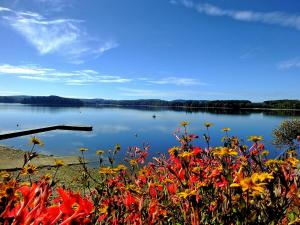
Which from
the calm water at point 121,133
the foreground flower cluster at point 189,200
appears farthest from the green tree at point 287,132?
the foreground flower cluster at point 189,200

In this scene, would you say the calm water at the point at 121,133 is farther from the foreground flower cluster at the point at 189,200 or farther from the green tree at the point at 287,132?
the green tree at the point at 287,132

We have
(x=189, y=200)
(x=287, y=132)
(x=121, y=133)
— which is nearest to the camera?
(x=189, y=200)

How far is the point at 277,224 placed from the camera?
186cm

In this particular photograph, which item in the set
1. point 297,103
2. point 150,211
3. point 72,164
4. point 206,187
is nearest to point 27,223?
point 206,187

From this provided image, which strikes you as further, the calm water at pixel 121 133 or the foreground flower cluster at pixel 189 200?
the calm water at pixel 121 133

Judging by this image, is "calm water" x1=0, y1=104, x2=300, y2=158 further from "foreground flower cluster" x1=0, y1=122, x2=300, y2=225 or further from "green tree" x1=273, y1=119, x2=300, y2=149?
"green tree" x1=273, y1=119, x2=300, y2=149

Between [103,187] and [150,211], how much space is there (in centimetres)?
61

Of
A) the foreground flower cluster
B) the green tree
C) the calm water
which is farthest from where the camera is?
the calm water

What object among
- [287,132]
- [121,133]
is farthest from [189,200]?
→ [121,133]

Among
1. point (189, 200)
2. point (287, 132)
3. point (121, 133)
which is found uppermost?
point (189, 200)

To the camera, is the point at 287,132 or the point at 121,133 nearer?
the point at 287,132

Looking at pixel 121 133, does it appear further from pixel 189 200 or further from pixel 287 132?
pixel 189 200

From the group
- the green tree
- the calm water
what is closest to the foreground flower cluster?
the calm water

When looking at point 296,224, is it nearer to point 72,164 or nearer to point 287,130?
point 72,164
